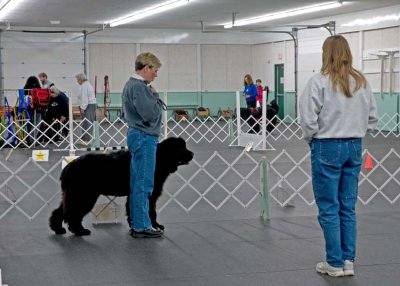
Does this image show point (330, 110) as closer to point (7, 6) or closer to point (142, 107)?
point (142, 107)

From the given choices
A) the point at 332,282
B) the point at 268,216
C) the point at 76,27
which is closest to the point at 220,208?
the point at 268,216

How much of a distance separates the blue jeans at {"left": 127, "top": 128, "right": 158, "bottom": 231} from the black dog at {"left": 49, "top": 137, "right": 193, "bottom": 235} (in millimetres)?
129

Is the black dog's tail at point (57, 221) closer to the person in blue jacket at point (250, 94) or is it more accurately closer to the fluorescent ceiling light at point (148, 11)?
the fluorescent ceiling light at point (148, 11)

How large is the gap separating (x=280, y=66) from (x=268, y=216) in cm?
1748

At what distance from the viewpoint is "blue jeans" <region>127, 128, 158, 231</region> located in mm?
5074

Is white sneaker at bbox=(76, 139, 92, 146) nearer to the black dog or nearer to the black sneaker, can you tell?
the black dog

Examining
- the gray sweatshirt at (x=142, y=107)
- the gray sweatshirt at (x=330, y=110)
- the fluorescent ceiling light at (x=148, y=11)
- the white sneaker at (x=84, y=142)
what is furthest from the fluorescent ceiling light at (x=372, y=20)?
the gray sweatshirt at (x=330, y=110)

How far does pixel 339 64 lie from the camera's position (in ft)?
12.6

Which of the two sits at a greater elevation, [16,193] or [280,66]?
[280,66]

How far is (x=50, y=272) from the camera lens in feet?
14.1

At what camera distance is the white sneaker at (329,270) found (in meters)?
4.07

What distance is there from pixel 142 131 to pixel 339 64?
70.0 inches

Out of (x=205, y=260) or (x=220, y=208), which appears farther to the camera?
(x=220, y=208)

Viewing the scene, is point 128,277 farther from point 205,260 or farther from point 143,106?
point 143,106
